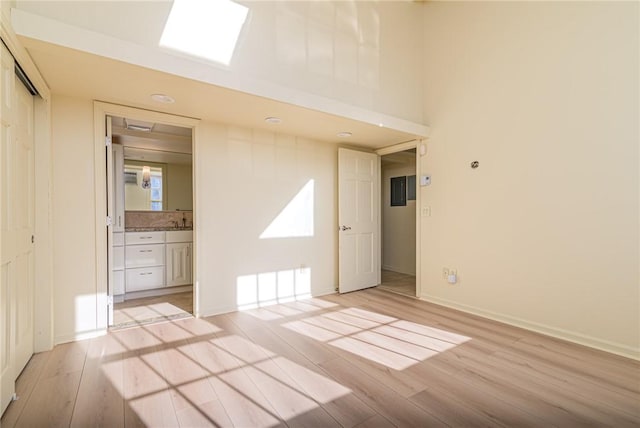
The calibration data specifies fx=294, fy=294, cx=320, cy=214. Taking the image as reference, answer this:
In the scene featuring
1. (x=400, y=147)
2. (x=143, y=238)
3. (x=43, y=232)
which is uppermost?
(x=400, y=147)

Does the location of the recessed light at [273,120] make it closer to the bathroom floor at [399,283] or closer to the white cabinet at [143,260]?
the white cabinet at [143,260]

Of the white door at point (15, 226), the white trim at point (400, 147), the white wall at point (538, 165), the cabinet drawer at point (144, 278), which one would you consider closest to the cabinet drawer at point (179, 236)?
the cabinet drawer at point (144, 278)

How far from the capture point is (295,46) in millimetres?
2850

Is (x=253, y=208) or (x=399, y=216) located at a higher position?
(x=253, y=208)

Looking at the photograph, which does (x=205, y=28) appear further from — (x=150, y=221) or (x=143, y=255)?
(x=150, y=221)

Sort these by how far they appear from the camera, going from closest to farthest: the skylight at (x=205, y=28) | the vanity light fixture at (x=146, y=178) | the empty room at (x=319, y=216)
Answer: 1. the empty room at (x=319, y=216)
2. the skylight at (x=205, y=28)
3. the vanity light fixture at (x=146, y=178)

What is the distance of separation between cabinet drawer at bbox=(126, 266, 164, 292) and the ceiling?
7.64ft

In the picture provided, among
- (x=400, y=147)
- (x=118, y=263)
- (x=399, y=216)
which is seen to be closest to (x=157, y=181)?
(x=118, y=263)

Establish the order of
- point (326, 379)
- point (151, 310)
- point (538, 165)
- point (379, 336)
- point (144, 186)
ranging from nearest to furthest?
point (326, 379)
point (379, 336)
point (538, 165)
point (151, 310)
point (144, 186)

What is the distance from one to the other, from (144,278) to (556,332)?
4.82 metres

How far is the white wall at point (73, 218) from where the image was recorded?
251 centimetres

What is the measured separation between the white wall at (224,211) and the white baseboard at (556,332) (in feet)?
5.79

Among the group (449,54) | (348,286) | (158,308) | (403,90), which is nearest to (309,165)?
(403,90)

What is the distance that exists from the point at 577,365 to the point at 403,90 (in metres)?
3.21
